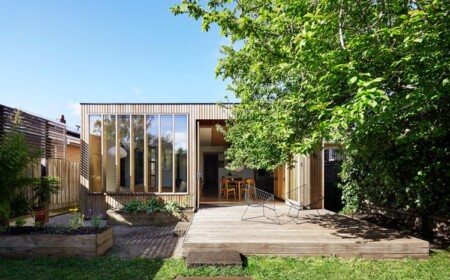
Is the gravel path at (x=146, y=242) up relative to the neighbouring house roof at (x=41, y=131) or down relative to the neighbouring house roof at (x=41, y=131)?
down

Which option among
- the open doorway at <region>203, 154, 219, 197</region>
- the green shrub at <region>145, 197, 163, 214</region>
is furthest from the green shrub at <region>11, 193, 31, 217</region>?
the open doorway at <region>203, 154, 219, 197</region>

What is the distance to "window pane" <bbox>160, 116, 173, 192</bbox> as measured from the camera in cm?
836

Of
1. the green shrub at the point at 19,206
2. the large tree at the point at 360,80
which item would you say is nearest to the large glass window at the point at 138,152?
the green shrub at the point at 19,206

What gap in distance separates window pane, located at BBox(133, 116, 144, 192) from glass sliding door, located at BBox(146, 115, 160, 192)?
17 cm

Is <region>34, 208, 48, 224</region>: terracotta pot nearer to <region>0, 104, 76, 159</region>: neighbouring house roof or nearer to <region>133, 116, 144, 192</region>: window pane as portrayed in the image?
<region>0, 104, 76, 159</region>: neighbouring house roof

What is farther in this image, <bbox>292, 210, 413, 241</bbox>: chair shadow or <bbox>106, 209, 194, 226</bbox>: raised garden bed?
<bbox>106, 209, 194, 226</bbox>: raised garden bed

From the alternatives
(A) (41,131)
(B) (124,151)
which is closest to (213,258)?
(B) (124,151)

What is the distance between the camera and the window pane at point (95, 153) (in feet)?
26.9

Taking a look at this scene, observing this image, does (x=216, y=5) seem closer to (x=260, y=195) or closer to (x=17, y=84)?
(x=260, y=195)

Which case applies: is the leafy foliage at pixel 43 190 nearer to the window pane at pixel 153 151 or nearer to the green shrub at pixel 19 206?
the green shrub at pixel 19 206

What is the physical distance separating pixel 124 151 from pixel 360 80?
22.8 ft

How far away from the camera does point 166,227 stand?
734cm

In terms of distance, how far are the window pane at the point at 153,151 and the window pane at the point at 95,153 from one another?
138 centimetres

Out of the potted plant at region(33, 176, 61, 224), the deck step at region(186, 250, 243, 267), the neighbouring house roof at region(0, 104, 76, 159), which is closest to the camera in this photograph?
the deck step at region(186, 250, 243, 267)
